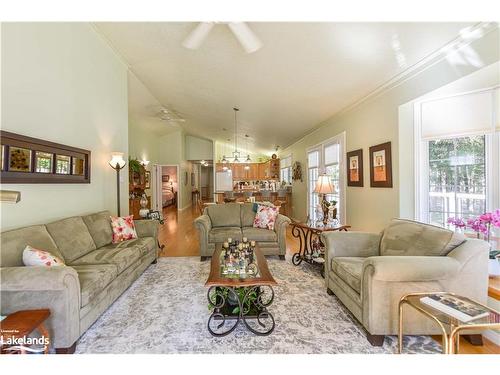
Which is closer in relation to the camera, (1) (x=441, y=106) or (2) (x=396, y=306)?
(2) (x=396, y=306)

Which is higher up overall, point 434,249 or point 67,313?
point 434,249

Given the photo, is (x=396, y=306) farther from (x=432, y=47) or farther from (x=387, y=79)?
(x=387, y=79)

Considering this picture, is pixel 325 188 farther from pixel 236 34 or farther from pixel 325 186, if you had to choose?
pixel 236 34

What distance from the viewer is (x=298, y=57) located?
2908mm

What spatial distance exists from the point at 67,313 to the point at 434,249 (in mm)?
2825

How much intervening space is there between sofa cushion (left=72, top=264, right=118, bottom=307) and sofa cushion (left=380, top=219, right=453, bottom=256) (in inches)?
106

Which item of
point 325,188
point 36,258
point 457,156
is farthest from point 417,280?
point 36,258

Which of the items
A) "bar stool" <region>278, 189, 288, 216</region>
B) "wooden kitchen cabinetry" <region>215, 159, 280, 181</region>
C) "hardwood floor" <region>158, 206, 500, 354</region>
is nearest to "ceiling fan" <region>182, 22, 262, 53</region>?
"hardwood floor" <region>158, 206, 500, 354</region>

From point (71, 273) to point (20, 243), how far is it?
682 millimetres

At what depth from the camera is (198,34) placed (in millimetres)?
2385

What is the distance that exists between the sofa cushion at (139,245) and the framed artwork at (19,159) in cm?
123
